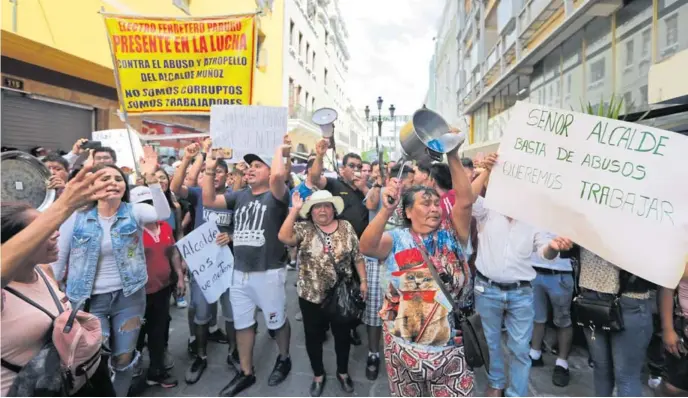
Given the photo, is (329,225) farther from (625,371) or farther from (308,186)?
(625,371)

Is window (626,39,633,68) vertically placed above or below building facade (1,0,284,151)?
above

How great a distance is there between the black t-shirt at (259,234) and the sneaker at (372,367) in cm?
127

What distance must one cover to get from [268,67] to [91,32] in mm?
12493

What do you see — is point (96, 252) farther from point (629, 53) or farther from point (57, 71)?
point (629, 53)

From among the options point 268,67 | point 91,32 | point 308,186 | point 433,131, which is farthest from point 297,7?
point 433,131

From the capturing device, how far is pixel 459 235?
8.29 feet

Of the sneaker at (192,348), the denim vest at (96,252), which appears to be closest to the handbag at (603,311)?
the denim vest at (96,252)

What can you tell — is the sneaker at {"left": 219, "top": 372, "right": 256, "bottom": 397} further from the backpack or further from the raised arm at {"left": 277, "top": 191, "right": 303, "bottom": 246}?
the backpack

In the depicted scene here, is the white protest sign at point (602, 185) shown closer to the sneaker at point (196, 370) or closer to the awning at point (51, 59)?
the sneaker at point (196, 370)

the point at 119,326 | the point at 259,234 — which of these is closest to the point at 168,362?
the point at 119,326

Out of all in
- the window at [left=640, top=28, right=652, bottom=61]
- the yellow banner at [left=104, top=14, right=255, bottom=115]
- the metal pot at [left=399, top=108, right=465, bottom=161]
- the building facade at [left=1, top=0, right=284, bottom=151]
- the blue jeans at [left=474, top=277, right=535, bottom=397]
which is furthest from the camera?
the window at [left=640, top=28, right=652, bottom=61]

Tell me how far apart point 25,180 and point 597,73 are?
1014 cm

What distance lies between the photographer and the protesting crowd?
5.38 feet

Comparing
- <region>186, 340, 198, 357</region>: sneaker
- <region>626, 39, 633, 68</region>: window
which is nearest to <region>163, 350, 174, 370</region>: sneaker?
<region>186, 340, 198, 357</region>: sneaker
